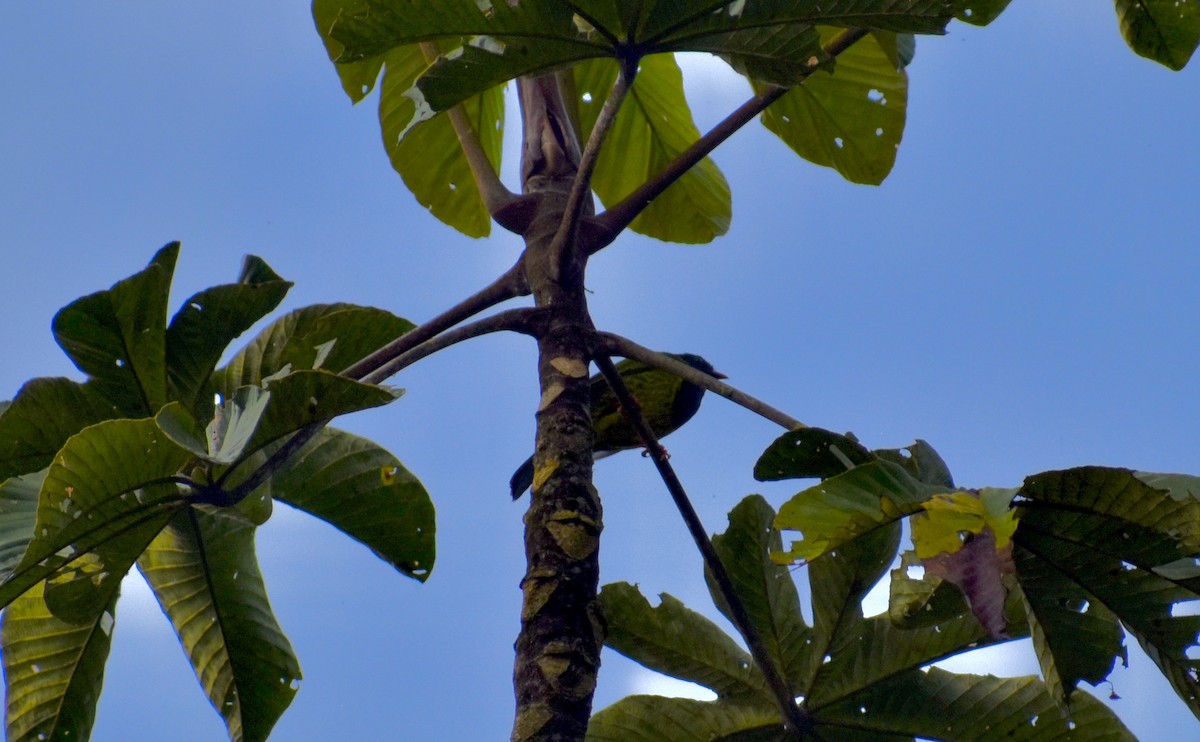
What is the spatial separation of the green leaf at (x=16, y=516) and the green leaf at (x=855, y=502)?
1.02 meters

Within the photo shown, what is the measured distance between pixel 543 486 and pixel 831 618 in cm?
67

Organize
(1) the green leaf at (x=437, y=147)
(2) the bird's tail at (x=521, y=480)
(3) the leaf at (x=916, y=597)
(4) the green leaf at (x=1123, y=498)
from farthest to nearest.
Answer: (1) the green leaf at (x=437, y=147) < (2) the bird's tail at (x=521, y=480) < (3) the leaf at (x=916, y=597) < (4) the green leaf at (x=1123, y=498)

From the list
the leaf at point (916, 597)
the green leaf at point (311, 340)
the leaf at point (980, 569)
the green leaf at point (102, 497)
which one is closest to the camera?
the leaf at point (980, 569)

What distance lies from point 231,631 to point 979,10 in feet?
5.86

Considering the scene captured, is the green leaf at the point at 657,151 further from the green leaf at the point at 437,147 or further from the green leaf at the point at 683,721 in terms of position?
the green leaf at the point at 683,721

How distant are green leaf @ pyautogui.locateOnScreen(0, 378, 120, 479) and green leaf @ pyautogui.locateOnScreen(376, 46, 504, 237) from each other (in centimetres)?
157

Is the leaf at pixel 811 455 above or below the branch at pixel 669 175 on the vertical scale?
below

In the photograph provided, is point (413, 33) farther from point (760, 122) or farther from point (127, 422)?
point (760, 122)

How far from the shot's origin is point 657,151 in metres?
3.41

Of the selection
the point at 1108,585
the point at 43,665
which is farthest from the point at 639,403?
the point at 1108,585

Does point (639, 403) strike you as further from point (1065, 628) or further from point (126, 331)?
point (1065, 628)

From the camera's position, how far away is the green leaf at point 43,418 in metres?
1.79

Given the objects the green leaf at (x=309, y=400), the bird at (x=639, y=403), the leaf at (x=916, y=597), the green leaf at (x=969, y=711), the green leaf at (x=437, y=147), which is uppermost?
the green leaf at (x=437, y=147)

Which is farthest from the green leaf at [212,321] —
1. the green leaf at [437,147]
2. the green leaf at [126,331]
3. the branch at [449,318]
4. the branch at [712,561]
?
the green leaf at [437,147]
